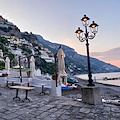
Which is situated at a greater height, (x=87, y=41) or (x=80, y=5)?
(x=80, y=5)

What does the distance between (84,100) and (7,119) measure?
3.38 meters

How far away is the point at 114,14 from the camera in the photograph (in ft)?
48.5

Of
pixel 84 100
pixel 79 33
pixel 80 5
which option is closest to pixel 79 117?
pixel 84 100

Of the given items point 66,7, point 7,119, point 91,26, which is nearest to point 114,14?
point 66,7

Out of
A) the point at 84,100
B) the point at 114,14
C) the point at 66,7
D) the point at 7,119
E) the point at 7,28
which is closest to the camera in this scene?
the point at 7,119

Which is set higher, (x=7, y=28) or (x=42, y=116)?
(x=7, y=28)

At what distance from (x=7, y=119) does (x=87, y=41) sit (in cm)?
489

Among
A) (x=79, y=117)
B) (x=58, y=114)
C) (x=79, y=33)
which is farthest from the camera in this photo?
(x=79, y=33)

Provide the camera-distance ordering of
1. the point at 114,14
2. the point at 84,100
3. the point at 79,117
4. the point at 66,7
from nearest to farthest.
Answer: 1. the point at 79,117
2. the point at 84,100
3. the point at 114,14
4. the point at 66,7

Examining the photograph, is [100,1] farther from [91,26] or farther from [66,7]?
[91,26]

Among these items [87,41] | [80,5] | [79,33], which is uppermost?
[80,5]

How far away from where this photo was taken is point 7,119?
337cm

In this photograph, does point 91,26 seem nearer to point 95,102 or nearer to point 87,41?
point 87,41

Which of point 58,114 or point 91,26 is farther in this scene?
point 91,26
